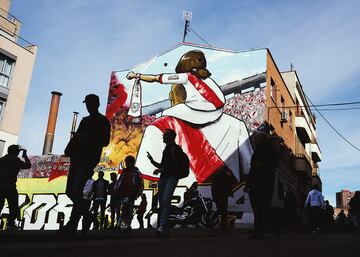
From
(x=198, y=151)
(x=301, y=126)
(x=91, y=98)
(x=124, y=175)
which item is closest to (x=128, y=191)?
(x=124, y=175)

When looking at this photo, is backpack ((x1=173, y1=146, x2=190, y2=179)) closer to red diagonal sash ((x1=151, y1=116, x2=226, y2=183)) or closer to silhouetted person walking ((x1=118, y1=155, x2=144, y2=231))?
silhouetted person walking ((x1=118, y1=155, x2=144, y2=231))

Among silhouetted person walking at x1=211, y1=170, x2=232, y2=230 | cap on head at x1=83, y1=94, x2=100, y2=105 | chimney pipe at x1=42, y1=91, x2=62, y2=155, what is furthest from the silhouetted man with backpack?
chimney pipe at x1=42, y1=91, x2=62, y2=155

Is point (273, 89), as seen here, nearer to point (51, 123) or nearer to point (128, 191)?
point (128, 191)

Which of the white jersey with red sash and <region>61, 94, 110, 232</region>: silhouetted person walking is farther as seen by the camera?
the white jersey with red sash

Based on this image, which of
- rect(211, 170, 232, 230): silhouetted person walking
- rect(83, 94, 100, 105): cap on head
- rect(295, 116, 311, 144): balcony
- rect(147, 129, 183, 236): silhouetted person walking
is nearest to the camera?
Result: rect(83, 94, 100, 105): cap on head

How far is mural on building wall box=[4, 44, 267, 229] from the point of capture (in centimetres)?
1912

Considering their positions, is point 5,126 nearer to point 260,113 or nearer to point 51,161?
point 51,161

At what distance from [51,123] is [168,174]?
2821 cm

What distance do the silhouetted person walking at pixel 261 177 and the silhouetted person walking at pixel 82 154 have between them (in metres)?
2.51

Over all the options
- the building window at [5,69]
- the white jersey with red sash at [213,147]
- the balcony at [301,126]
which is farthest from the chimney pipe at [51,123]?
the balcony at [301,126]

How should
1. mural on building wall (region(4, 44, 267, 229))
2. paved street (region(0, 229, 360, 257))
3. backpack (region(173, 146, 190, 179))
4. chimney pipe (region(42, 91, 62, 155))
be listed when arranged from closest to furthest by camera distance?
1. paved street (region(0, 229, 360, 257))
2. backpack (region(173, 146, 190, 179))
3. mural on building wall (region(4, 44, 267, 229))
4. chimney pipe (region(42, 91, 62, 155))

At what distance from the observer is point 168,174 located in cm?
578

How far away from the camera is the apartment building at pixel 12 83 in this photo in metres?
22.3

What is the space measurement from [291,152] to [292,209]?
44.5ft
